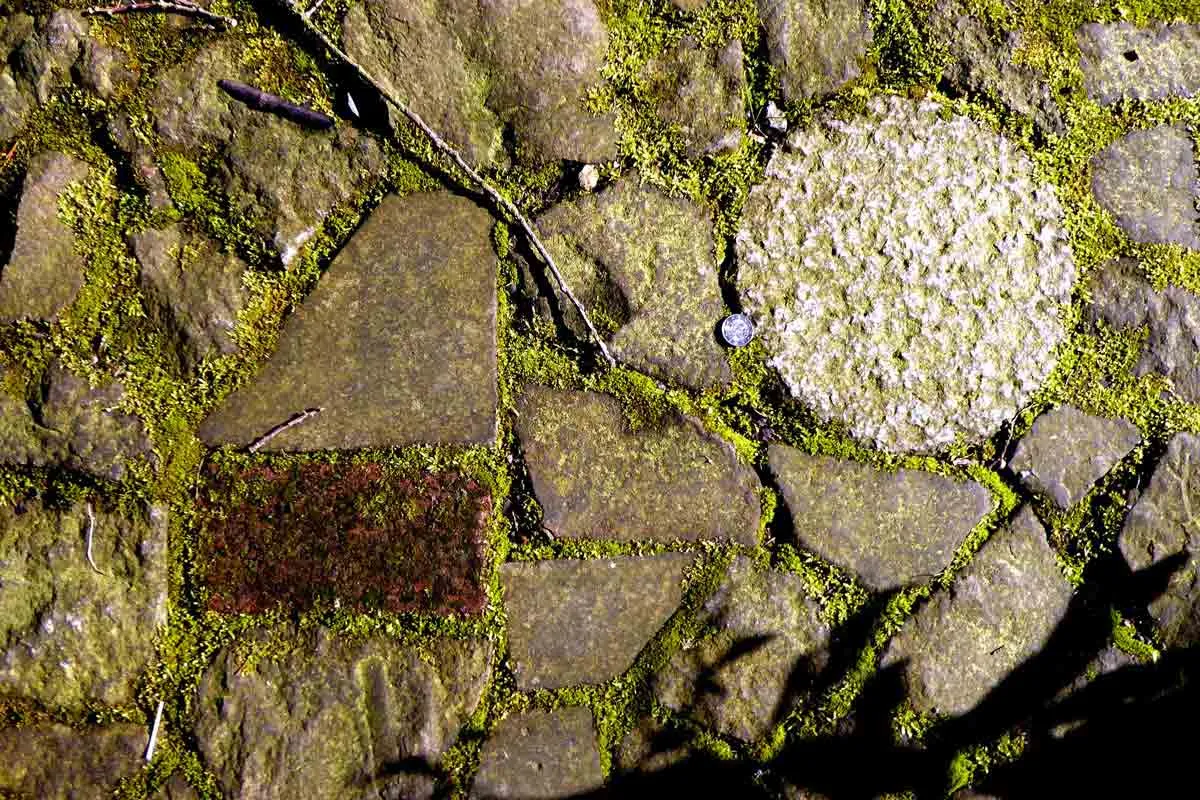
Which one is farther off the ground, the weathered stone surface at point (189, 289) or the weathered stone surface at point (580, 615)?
the weathered stone surface at point (189, 289)

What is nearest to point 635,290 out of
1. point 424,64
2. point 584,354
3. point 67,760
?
point 584,354

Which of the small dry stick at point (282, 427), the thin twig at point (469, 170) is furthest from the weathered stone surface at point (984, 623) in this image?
the small dry stick at point (282, 427)

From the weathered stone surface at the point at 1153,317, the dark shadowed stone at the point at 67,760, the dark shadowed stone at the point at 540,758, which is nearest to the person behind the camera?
the dark shadowed stone at the point at 67,760

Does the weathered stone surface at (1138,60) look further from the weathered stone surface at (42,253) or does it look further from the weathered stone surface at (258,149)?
the weathered stone surface at (42,253)

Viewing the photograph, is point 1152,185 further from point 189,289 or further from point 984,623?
point 189,289

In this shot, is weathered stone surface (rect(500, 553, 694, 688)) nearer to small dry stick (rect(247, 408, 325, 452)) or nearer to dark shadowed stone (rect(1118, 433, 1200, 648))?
small dry stick (rect(247, 408, 325, 452))

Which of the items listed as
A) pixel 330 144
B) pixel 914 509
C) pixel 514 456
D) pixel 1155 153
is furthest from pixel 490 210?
pixel 1155 153

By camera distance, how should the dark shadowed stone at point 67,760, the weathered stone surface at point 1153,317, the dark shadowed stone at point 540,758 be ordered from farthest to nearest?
the weathered stone surface at point 1153,317 → the dark shadowed stone at point 540,758 → the dark shadowed stone at point 67,760
